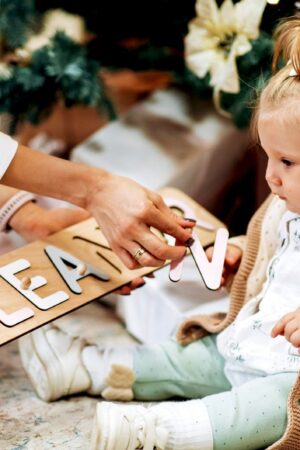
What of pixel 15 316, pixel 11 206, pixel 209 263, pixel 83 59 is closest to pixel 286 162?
pixel 209 263

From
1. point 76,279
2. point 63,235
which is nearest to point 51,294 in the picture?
point 76,279

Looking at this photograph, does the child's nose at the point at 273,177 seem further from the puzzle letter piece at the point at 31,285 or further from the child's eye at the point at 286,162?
the puzzle letter piece at the point at 31,285

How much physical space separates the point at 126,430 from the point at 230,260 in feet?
1.11

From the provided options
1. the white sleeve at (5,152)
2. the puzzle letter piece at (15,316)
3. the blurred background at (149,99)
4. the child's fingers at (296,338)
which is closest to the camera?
the child's fingers at (296,338)

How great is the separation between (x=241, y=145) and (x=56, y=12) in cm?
51

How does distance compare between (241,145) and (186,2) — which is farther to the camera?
(241,145)

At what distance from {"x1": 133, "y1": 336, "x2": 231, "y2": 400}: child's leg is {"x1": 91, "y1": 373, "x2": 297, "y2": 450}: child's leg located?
13 centimetres

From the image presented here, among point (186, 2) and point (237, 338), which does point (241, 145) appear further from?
point (237, 338)

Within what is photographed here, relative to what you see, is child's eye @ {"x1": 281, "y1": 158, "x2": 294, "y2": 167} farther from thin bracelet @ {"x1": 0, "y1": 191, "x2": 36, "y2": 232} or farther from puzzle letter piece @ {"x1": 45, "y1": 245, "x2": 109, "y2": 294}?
thin bracelet @ {"x1": 0, "y1": 191, "x2": 36, "y2": 232}

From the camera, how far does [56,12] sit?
1651mm

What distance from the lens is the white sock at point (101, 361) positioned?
117 centimetres

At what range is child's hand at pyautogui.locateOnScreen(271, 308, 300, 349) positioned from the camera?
910mm

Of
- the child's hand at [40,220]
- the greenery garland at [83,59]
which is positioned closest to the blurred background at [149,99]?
the greenery garland at [83,59]

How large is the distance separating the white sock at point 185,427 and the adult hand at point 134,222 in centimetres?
22
